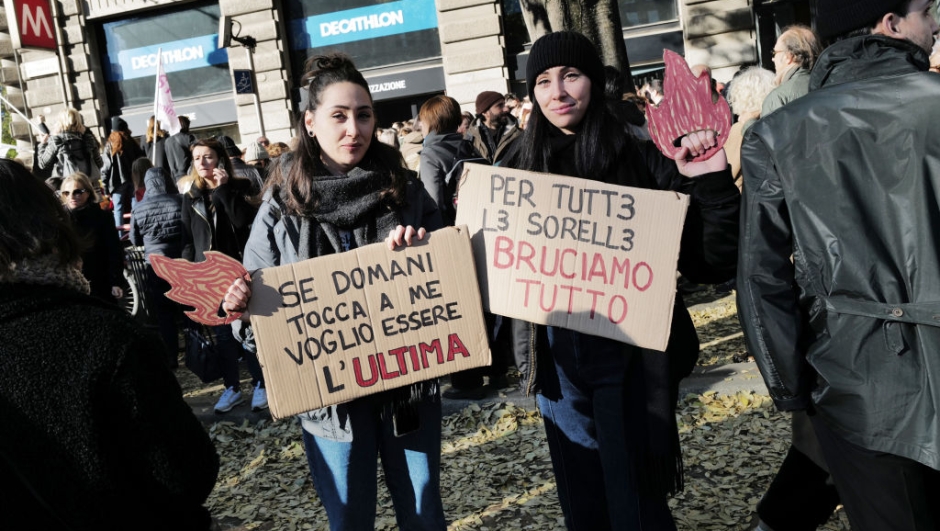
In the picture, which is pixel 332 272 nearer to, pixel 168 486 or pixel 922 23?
pixel 168 486

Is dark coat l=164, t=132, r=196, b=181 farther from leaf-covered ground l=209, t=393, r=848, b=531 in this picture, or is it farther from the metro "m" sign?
the metro "m" sign

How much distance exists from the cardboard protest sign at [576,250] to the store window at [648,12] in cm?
1412

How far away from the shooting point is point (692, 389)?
5.13 meters

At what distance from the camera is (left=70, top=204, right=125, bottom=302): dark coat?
6435 millimetres

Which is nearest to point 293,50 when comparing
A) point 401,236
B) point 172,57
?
point 172,57

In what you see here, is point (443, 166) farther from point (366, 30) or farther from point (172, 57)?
point (172, 57)

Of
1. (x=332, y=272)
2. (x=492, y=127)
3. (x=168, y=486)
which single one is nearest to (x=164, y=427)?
(x=168, y=486)

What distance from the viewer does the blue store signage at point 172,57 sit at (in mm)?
17906

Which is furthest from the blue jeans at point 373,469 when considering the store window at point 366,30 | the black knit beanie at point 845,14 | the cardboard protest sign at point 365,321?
the store window at point 366,30

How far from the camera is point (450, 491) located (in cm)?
432

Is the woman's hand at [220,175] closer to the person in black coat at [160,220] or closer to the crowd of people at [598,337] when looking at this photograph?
the person in black coat at [160,220]

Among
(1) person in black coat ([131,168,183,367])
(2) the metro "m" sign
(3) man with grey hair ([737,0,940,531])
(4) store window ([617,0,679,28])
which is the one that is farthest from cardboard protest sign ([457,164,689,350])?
(2) the metro "m" sign

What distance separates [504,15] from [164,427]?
50.3 feet

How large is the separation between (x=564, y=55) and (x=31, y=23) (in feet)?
58.5
